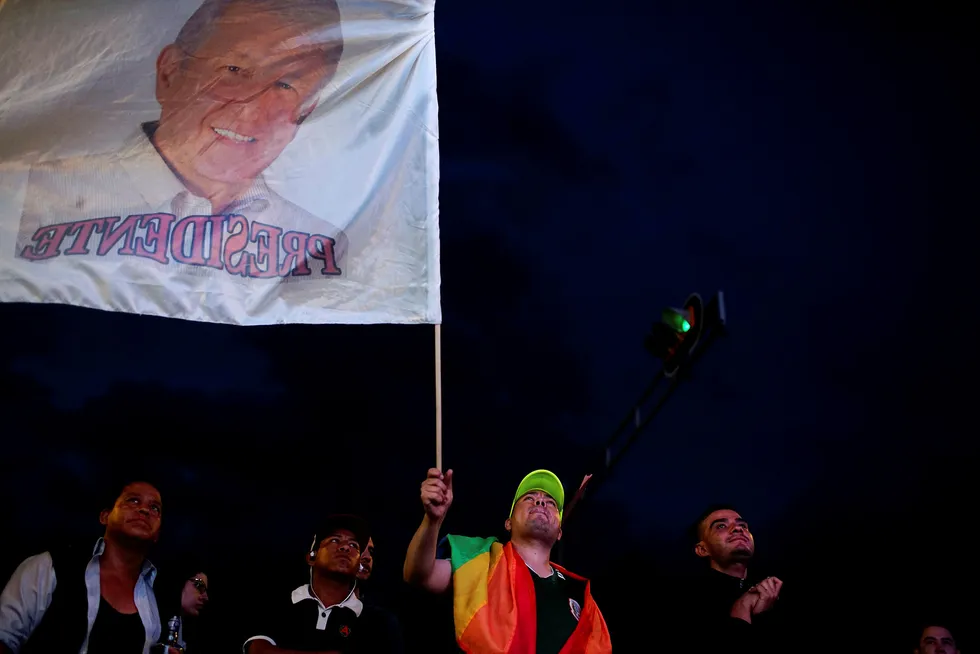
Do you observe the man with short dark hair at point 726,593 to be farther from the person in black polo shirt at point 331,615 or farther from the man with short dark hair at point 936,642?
the person in black polo shirt at point 331,615

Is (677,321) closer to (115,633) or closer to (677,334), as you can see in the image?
(677,334)

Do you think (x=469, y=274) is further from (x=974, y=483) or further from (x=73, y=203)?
(x=73, y=203)

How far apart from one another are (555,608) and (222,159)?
10.8 feet

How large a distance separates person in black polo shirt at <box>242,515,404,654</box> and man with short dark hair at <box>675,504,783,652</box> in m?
1.76

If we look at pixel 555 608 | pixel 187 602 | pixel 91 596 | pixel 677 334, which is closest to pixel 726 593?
pixel 555 608

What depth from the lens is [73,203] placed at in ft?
19.2

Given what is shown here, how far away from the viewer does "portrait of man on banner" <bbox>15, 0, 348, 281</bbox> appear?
5.75 meters

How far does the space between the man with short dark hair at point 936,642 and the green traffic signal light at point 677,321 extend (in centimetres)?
284

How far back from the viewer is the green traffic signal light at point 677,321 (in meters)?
8.36

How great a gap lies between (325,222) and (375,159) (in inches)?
21.8

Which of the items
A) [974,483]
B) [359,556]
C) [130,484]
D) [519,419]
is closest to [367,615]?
[359,556]

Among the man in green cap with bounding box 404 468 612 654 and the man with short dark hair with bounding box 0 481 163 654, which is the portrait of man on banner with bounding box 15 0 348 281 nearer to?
the man with short dark hair with bounding box 0 481 163 654

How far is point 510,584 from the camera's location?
5.59 meters

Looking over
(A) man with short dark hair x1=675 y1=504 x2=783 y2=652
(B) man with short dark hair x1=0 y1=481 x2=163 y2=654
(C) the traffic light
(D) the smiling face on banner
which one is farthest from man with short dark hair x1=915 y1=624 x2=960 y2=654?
(D) the smiling face on banner
